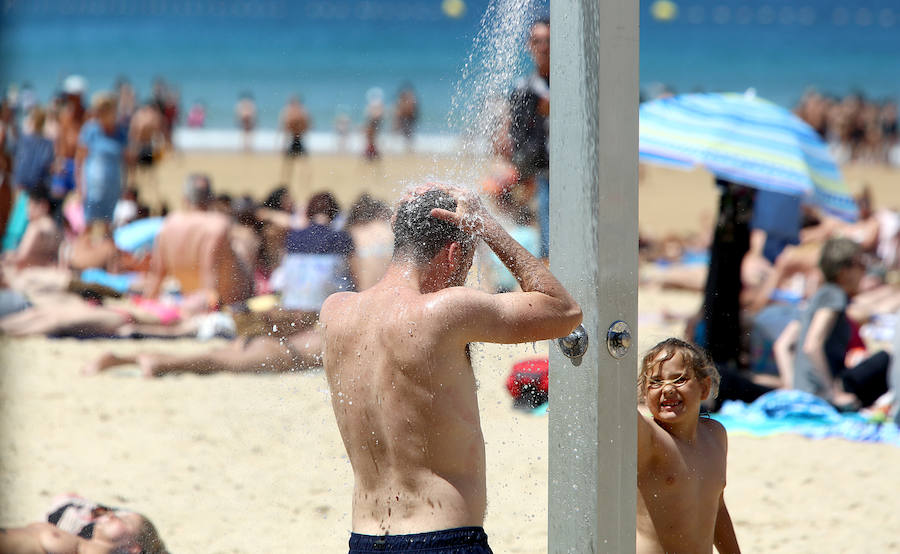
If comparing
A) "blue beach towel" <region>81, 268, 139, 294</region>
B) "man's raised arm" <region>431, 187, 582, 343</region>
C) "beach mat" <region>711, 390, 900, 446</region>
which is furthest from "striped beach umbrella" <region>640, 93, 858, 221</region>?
"blue beach towel" <region>81, 268, 139, 294</region>

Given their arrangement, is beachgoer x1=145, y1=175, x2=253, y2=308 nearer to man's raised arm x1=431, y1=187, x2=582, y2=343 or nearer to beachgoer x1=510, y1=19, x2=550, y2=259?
beachgoer x1=510, y1=19, x2=550, y2=259

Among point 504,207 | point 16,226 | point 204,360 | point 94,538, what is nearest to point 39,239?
point 16,226

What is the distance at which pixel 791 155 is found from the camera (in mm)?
5578

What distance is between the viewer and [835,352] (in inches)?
214

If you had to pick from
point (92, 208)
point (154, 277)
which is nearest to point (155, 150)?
point (92, 208)

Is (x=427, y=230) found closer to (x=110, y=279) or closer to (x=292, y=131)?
(x=110, y=279)

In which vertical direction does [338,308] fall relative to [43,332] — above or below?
above

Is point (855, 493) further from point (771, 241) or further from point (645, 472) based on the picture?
point (771, 241)

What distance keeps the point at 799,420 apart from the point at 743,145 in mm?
1590

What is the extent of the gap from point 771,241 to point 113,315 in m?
5.57

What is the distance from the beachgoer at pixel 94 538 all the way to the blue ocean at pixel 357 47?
34927 millimetres

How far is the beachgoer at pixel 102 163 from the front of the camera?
10.6 meters

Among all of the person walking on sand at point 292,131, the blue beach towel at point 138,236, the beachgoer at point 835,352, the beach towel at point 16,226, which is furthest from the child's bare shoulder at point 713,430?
the person walking on sand at point 292,131

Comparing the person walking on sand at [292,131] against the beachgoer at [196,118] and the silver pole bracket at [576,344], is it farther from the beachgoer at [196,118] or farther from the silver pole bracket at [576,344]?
the silver pole bracket at [576,344]
